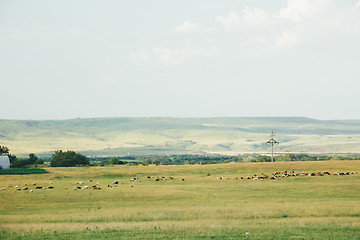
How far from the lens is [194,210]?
3906cm

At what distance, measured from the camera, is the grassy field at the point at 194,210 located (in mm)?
29375

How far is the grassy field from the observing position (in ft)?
96.4

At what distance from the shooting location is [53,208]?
42469 millimetres

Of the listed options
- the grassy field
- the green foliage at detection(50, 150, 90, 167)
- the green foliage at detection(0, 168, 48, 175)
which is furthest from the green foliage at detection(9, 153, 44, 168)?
the grassy field

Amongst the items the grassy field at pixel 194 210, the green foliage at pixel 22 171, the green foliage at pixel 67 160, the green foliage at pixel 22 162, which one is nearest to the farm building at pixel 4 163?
the green foliage at pixel 22 162

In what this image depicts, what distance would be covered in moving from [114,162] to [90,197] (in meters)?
73.9

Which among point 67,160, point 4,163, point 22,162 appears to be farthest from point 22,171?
point 22,162

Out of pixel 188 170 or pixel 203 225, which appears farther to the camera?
pixel 188 170

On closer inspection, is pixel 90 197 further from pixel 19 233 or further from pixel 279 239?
pixel 279 239

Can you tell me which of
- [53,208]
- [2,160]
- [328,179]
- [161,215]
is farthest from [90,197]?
[2,160]

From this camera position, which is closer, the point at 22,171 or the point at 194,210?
the point at 194,210

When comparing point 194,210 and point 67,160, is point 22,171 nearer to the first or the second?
point 67,160

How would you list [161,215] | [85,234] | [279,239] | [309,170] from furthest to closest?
[309,170]
[161,215]
[85,234]
[279,239]

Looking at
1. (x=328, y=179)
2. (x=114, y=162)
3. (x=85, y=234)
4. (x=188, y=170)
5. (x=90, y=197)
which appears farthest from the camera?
(x=114, y=162)
